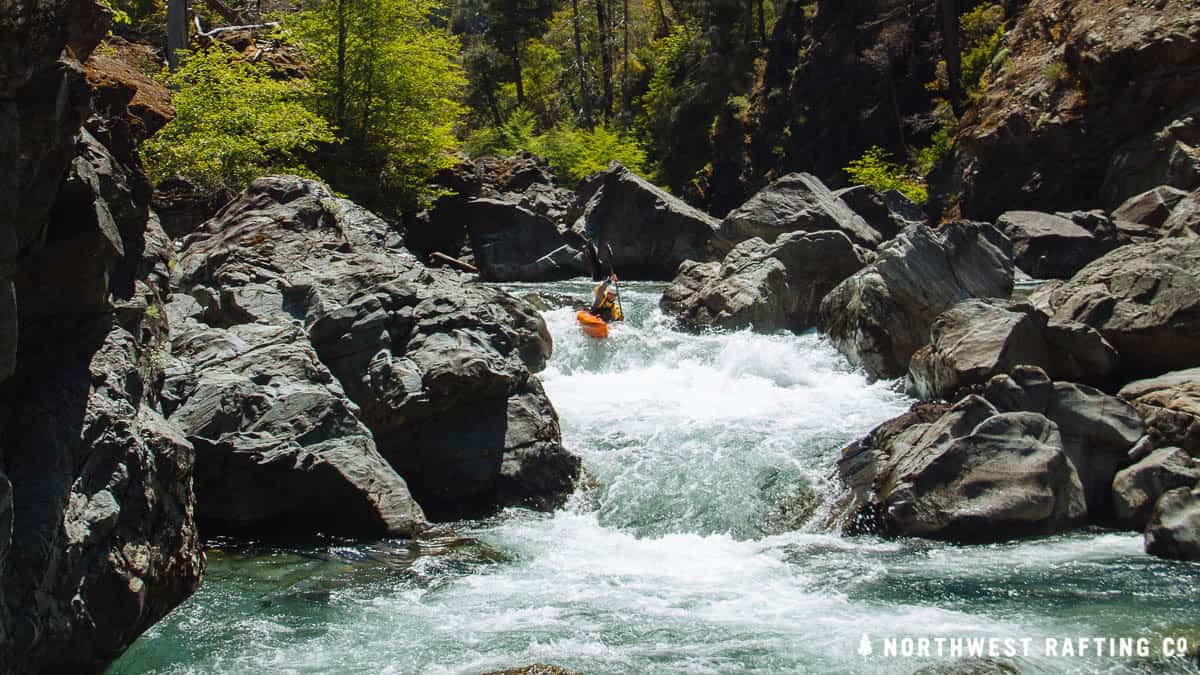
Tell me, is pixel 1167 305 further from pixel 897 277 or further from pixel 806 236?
pixel 806 236

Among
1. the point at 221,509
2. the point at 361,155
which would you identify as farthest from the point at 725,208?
the point at 221,509

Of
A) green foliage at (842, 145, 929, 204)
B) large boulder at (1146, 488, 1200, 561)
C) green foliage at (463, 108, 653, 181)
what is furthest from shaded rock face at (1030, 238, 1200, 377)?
green foliage at (463, 108, 653, 181)

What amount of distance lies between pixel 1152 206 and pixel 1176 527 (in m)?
12.7

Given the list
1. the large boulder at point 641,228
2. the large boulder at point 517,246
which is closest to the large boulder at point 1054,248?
the large boulder at point 641,228

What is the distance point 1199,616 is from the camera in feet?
23.2

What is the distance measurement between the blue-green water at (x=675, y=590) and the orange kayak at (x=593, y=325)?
452cm

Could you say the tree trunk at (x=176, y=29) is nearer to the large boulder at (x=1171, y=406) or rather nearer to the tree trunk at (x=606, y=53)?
the large boulder at (x=1171, y=406)

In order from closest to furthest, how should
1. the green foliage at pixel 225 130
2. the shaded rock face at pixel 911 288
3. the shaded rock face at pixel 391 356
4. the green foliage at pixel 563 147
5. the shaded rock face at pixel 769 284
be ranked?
the shaded rock face at pixel 391 356
the shaded rock face at pixel 911 288
the green foliage at pixel 225 130
the shaded rock face at pixel 769 284
the green foliage at pixel 563 147

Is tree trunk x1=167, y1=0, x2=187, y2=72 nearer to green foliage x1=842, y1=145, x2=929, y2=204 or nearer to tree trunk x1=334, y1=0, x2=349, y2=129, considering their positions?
tree trunk x1=334, y1=0, x2=349, y2=129

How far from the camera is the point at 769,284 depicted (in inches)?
695

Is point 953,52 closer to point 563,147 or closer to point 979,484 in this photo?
point 563,147

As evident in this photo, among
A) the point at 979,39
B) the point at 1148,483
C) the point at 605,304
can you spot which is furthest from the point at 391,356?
the point at 979,39

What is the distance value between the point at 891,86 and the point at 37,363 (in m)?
30.1

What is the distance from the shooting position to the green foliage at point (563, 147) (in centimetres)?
3688
